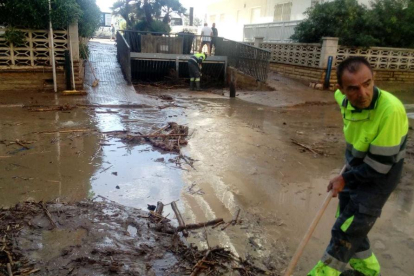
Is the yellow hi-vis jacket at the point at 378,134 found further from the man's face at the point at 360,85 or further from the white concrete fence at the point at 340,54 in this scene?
the white concrete fence at the point at 340,54

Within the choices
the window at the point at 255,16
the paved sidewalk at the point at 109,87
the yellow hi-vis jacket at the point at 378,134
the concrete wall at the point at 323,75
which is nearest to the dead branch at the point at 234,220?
the yellow hi-vis jacket at the point at 378,134

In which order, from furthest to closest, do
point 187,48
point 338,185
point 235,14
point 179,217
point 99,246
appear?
1. point 235,14
2. point 187,48
3. point 179,217
4. point 99,246
5. point 338,185

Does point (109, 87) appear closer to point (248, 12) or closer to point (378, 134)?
point (378, 134)

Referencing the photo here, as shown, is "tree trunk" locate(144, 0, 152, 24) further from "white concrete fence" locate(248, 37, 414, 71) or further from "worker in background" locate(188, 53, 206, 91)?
"white concrete fence" locate(248, 37, 414, 71)

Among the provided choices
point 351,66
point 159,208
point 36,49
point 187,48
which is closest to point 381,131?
point 351,66

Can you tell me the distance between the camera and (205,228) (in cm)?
342

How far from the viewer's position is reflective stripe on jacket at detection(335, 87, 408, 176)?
2188 mm

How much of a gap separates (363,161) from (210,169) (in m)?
2.82

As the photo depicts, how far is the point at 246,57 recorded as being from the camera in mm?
13398

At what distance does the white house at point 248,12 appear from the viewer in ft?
64.2

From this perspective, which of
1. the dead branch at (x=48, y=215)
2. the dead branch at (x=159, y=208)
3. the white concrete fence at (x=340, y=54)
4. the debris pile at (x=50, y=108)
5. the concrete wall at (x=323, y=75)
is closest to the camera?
the dead branch at (x=48, y=215)

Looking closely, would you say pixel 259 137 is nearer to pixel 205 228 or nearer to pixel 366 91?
pixel 205 228

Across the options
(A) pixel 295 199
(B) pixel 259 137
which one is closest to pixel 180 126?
(B) pixel 259 137

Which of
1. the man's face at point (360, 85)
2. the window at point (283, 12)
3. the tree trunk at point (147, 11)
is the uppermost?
the window at point (283, 12)
